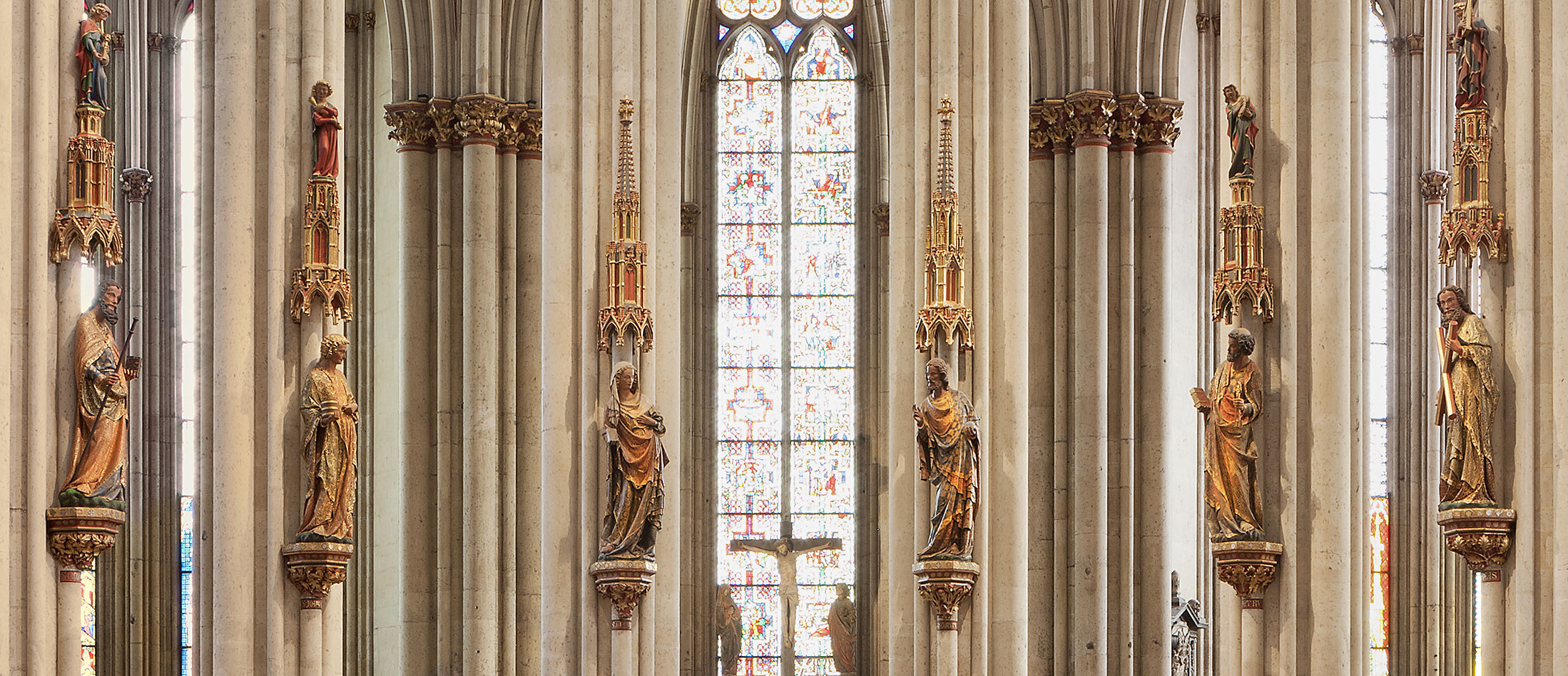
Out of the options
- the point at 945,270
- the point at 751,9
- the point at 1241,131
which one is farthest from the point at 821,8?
the point at 1241,131

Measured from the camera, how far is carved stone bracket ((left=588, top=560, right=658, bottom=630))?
2219cm

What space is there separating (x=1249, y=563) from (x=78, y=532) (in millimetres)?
9165

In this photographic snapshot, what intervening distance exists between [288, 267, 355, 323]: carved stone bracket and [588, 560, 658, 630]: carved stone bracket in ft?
12.0

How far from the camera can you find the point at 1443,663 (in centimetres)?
2909

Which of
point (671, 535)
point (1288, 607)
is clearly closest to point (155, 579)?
point (671, 535)

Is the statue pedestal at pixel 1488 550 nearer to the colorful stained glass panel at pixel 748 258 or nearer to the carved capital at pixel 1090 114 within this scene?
the carved capital at pixel 1090 114

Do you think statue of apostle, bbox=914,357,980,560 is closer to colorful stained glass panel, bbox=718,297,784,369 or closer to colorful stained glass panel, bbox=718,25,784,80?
colorful stained glass panel, bbox=718,297,784,369

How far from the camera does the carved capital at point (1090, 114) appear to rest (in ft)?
89.3

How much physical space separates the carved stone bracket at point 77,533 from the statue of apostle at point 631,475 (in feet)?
18.5

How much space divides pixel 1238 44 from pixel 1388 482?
421 inches

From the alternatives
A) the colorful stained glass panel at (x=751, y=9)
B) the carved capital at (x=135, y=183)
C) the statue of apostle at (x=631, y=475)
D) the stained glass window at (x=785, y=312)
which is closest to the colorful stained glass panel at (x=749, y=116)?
the stained glass window at (x=785, y=312)

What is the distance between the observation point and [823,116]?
103ft

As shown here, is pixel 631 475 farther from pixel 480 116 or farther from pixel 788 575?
pixel 788 575

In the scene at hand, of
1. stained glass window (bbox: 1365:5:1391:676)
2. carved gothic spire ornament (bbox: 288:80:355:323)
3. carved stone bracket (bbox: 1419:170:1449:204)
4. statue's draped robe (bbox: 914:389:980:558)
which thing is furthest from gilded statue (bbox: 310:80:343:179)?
carved stone bracket (bbox: 1419:170:1449:204)
